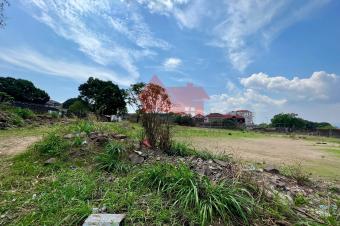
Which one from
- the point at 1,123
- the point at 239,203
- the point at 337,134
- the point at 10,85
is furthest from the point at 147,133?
the point at 10,85

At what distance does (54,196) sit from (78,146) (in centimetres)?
177

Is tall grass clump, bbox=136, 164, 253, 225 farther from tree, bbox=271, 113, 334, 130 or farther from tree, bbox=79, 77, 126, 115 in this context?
tree, bbox=271, 113, 334, 130

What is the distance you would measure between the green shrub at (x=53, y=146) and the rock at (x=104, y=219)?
2322mm

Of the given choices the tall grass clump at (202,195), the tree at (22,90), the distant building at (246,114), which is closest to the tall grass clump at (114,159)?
the tall grass clump at (202,195)

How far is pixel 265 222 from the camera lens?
86.8 inches

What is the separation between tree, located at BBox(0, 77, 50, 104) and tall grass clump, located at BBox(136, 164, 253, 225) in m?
44.0

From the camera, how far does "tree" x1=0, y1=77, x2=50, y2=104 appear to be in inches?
1608


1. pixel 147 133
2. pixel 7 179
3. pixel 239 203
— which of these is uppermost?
pixel 147 133

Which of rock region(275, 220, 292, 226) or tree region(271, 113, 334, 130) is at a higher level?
tree region(271, 113, 334, 130)

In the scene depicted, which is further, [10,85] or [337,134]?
[10,85]

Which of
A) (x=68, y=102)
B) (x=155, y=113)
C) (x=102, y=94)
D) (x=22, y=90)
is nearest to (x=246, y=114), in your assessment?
(x=102, y=94)

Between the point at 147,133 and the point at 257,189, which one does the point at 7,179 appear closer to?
the point at 147,133

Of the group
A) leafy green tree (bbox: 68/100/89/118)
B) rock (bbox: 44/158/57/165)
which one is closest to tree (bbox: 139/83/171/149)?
rock (bbox: 44/158/57/165)

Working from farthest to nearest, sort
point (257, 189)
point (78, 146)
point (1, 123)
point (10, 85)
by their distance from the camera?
point (10, 85), point (1, 123), point (78, 146), point (257, 189)
